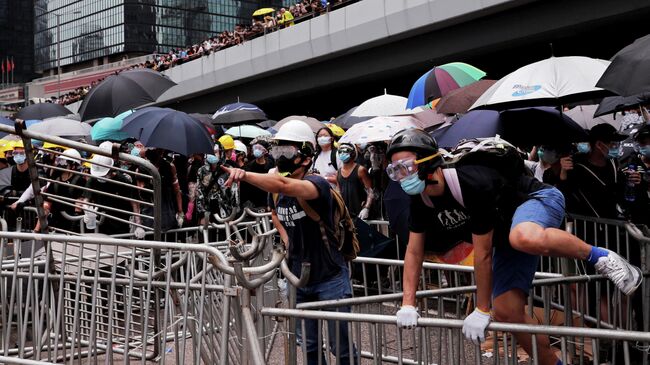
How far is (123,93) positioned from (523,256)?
7677 mm

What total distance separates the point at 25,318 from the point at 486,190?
10.7 ft

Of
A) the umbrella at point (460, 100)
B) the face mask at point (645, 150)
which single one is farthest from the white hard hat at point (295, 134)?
the umbrella at point (460, 100)

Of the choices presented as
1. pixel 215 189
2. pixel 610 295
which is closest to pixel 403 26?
pixel 215 189

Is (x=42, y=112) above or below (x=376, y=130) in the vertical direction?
above

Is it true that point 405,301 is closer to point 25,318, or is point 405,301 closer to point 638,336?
point 638,336

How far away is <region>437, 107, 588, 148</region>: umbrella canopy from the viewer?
8.01 m

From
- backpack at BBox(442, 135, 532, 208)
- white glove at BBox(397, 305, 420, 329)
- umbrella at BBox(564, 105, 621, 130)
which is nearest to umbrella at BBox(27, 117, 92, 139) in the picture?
umbrella at BBox(564, 105, 621, 130)

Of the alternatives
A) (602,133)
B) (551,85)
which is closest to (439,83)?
(551,85)

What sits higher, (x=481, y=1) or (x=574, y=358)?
(x=481, y=1)

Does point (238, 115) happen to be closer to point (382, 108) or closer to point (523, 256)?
point (382, 108)

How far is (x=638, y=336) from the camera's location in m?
3.14

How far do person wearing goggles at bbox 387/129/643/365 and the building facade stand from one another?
108369mm

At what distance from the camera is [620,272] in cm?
416

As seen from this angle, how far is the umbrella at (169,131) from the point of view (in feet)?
32.3
